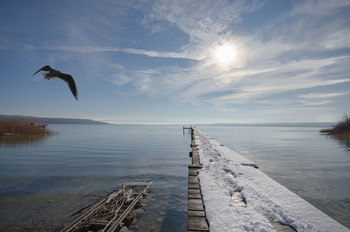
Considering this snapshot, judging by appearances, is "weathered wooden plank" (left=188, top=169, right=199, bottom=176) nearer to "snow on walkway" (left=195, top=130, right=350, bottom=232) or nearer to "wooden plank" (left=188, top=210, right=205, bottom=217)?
"snow on walkway" (left=195, top=130, right=350, bottom=232)

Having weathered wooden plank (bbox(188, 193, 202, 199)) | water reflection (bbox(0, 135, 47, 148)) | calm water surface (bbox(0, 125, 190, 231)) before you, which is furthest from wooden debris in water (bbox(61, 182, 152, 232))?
water reflection (bbox(0, 135, 47, 148))

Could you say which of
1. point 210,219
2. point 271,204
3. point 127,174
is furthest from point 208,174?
point 127,174

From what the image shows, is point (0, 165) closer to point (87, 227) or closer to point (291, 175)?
point (87, 227)

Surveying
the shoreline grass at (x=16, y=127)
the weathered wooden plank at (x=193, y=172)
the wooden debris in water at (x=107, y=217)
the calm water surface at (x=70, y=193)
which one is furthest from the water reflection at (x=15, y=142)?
the weathered wooden plank at (x=193, y=172)

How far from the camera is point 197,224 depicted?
112 inches

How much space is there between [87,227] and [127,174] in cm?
572

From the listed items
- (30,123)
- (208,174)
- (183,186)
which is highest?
(30,123)

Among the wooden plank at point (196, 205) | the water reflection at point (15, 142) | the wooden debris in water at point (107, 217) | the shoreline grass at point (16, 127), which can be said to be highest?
the shoreline grass at point (16, 127)

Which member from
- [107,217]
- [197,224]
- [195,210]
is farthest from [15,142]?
[197,224]

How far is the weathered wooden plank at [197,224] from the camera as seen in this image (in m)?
2.72

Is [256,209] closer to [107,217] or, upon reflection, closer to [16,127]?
[107,217]

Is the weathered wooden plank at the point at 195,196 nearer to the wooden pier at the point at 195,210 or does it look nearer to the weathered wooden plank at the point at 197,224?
the wooden pier at the point at 195,210

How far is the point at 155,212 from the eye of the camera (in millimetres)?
5289

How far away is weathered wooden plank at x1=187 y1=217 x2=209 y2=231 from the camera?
2.72m
